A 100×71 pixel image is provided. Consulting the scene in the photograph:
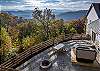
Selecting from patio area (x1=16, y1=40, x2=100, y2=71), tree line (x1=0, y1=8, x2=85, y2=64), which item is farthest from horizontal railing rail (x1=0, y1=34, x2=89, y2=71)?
tree line (x1=0, y1=8, x2=85, y2=64)

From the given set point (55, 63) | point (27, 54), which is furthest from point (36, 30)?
point (55, 63)

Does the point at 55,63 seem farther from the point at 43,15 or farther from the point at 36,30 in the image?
the point at 43,15

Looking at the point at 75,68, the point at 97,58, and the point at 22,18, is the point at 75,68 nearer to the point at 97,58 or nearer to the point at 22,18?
the point at 97,58

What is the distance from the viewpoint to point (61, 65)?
44.5 ft

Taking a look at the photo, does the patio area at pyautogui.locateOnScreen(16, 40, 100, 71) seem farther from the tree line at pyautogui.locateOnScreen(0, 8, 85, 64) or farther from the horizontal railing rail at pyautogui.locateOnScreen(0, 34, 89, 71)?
the tree line at pyautogui.locateOnScreen(0, 8, 85, 64)

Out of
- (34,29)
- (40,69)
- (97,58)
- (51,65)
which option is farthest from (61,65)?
(34,29)

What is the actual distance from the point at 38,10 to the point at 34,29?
26.0 feet

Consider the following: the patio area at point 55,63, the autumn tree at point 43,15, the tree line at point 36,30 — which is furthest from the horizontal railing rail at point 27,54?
the autumn tree at point 43,15

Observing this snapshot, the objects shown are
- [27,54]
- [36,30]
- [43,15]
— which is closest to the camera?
[27,54]

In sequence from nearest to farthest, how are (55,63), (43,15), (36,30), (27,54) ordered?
(55,63), (27,54), (36,30), (43,15)

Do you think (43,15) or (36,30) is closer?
(36,30)

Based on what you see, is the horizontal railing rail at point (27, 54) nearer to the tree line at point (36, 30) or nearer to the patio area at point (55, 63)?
the patio area at point (55, 63)

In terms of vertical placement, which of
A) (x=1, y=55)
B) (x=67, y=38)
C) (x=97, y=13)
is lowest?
(x=1, y=55)

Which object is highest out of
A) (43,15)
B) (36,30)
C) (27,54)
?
(43,15)
